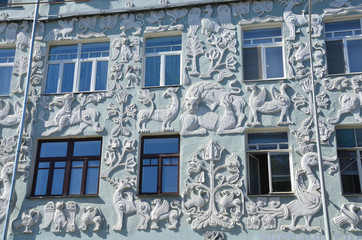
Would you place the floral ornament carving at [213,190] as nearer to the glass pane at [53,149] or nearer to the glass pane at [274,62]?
the glass pane at [274,62]

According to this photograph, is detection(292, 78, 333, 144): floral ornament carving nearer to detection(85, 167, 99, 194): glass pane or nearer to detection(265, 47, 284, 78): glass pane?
detection(265, 47, 284, 78): glass pane

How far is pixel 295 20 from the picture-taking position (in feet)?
63.2

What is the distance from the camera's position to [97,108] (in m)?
19.2

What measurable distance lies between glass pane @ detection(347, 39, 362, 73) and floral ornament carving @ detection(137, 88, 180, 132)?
6.06 metres

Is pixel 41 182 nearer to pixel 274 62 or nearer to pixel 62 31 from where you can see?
pixel 62 31

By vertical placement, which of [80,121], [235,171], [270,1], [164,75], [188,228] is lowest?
[188,228]

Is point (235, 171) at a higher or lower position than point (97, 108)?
lower

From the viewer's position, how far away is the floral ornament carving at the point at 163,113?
18516mm

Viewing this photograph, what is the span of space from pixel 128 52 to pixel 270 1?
17.9 feet

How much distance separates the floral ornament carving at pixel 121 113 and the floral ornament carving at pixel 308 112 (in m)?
5.52

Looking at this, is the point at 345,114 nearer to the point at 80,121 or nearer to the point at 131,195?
the point at 131,195

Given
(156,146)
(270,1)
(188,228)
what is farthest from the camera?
(270,1)

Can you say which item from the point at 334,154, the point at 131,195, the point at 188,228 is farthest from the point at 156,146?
the point at 334,154

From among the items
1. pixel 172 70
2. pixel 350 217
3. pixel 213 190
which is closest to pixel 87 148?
pixel 172 70
